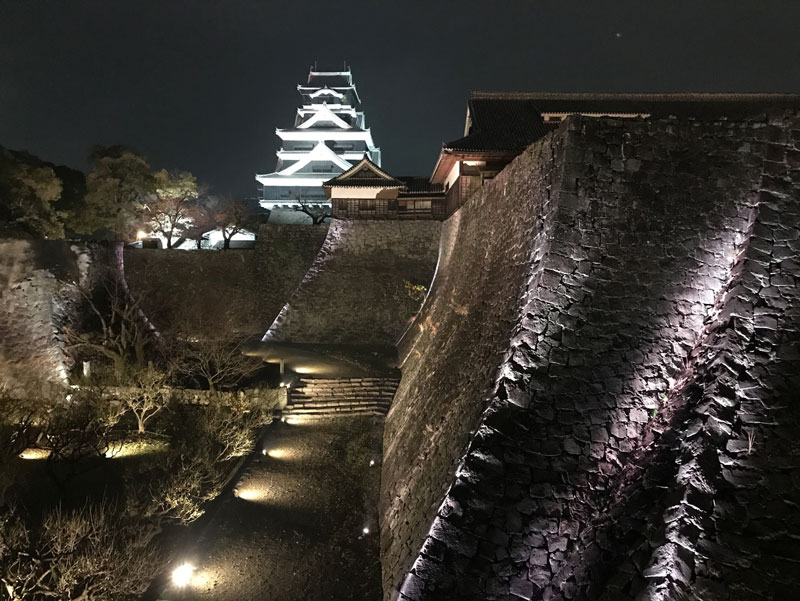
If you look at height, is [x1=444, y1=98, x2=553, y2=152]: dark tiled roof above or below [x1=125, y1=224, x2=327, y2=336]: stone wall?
above

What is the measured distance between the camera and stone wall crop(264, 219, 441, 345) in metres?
16.6

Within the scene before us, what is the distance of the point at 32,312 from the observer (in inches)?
485

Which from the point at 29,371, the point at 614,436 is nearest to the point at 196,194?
the point at 29,371

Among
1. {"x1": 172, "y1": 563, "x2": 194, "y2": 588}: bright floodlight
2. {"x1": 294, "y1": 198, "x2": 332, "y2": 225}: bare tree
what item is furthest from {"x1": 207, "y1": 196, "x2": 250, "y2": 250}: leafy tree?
{"x1": 172, "y1": 563, "x2": 194, "y2": 588}: bright floodlight

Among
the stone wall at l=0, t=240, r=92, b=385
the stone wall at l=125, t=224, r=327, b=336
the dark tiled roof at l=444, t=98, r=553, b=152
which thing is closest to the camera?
the stone wall at l=0, t=240, r=92, b=385

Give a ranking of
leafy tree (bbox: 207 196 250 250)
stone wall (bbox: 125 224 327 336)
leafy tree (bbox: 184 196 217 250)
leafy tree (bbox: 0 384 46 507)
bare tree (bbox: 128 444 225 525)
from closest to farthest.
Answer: bare tree (bbox: 128 444 225 525) < leafy tree (bbox: 0 384 46 507) < stone wall (bbox: 125 224 327 336) < leafy tree (bbox: 207 196 250 250) < leafy tree (bbox: 184 196 217 250)

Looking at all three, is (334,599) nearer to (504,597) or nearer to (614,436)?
(504,597)

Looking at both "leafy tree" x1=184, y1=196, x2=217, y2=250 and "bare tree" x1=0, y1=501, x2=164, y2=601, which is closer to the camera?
"bare tree" x1=0, y1=501, x2=164, y2=601

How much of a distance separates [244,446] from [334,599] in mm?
4461

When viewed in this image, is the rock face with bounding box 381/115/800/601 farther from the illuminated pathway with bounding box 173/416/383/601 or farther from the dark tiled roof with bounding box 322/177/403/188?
the dark tiled roof with bounding box 322/177/403/188

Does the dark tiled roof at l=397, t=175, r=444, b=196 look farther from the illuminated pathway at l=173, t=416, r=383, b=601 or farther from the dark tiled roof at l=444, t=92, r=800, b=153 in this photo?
the illuminated pathway at l=173, t=416, r=383, b=601

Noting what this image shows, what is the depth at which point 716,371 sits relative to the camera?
4.35m

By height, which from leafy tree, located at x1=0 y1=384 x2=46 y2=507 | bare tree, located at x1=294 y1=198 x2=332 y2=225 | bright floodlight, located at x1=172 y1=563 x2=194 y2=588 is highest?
bare tree, located at x1=294 y1=198 x2=332 y2=225

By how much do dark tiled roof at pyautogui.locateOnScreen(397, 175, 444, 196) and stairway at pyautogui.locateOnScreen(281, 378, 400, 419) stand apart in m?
8.41
